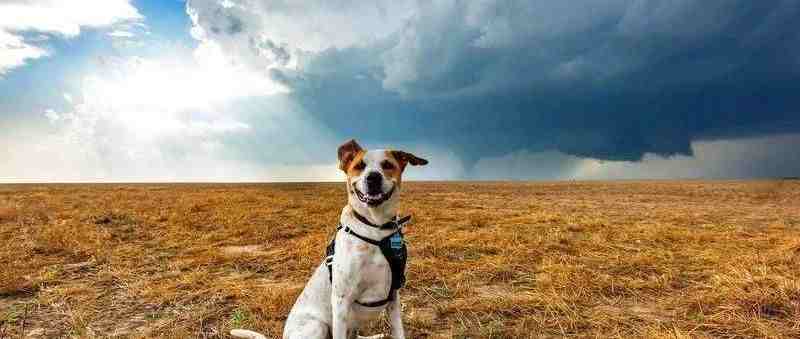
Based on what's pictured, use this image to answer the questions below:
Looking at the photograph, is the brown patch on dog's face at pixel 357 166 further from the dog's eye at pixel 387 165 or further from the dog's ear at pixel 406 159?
the dog's ear at pixel 406 159

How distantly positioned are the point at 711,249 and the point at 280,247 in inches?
400

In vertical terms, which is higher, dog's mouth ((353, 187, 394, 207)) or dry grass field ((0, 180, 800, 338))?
dog's mouth ((353, 187, 394, 207))

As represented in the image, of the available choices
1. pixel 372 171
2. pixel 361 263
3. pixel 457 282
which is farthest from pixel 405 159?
pixel 457 282

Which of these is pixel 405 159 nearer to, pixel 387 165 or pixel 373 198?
pixel 387 165

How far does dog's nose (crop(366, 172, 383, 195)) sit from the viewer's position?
422 centimetres

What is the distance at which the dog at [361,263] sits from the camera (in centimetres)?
425

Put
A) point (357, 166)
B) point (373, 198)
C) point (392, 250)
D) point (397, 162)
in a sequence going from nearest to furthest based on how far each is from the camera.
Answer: point (373, 198) → point (392, 250) → point (357, 166) → point (397, 162)

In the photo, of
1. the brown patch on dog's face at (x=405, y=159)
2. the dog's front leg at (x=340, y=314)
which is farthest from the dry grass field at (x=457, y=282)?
the brown patch on dog's face at (x=405, y=159)

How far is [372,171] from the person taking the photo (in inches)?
166

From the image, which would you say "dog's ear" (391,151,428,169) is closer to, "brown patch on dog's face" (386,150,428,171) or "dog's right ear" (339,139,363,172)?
"brown patch on dog's face" (386,150,428,171)

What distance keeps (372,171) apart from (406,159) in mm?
735

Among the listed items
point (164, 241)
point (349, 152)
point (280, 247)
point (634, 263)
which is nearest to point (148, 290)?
Answer: point (280, 247)

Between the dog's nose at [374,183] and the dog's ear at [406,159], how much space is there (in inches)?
22.5

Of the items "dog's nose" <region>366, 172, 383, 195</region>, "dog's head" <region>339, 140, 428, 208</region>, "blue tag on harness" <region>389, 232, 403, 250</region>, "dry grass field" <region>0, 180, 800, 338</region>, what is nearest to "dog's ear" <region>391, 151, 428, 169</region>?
"dog's head" <region>339, 140, 428, 208</region>
